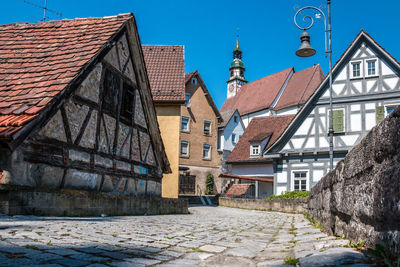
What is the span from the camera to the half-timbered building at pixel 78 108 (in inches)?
292

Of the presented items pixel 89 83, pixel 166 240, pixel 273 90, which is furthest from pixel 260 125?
pixel 166 240

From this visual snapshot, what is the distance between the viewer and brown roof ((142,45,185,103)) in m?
18.3

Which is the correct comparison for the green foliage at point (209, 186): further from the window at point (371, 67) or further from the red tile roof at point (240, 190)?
the window at point (371, 67)

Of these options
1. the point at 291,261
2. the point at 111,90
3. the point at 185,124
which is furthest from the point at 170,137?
the point at 185,124

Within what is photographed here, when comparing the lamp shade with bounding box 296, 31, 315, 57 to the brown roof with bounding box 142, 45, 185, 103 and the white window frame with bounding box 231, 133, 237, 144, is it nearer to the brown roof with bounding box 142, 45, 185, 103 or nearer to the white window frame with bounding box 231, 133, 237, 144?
the brown roof with bounding box 142, 45, 185, 103

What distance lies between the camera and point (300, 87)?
4625 cm

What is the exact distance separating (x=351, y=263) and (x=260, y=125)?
29.4 metres

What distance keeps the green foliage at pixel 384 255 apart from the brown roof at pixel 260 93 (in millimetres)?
47267

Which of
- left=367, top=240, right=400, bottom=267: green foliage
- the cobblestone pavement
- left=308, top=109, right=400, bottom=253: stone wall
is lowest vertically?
the cobblestone pavement

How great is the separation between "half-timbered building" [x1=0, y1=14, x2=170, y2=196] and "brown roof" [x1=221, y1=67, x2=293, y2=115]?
1517 inches

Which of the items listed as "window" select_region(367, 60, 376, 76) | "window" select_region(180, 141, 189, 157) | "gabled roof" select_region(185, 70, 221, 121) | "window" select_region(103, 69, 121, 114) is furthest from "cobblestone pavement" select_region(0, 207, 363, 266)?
"gabled roof" select_region(185, 70, 221, 121)

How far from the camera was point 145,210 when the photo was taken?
10.9m

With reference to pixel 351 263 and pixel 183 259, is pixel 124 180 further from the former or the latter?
pixel 351 263

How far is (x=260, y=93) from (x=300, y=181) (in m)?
31.3
